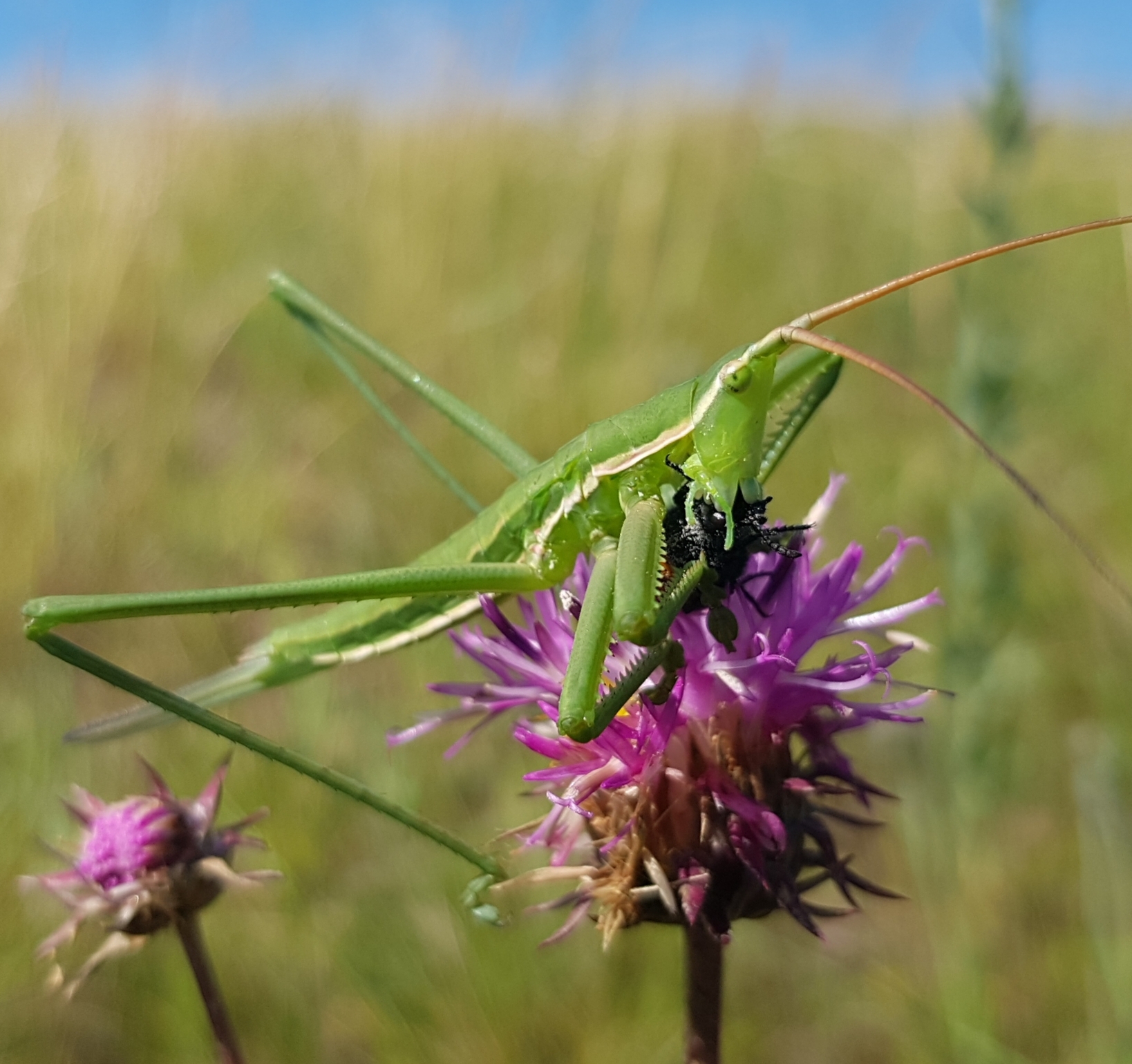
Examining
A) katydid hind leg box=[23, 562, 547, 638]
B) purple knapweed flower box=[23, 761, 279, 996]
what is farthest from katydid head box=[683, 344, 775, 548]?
purple knapweed flower box=[23, 761, 279, 996]

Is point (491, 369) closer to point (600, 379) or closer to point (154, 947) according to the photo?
point (600, 379)

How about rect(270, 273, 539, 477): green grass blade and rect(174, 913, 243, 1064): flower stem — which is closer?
rect(174, 913, 243, 1064): flower stem

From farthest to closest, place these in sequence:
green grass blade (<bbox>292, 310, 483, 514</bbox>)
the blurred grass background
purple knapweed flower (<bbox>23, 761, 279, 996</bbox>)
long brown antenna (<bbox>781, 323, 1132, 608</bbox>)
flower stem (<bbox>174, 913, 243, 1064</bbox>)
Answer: the blurred grass background, green grass blade (<bbox>292, 310, 483, 514</bbox>), purple knapweed flower (<bbox>23, 761, 279, 996</bbox>), flower stem (<bbox>174, 913, 243, 1064</bbox>), long brown antenna (<bbox>781, 323, 1132, 608</bbox>)

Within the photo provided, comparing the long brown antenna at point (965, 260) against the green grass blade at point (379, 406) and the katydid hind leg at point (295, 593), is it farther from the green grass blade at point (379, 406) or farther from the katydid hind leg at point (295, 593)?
the green grass blade at point (379, 406)

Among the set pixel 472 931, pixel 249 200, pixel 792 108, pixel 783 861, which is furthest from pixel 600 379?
pixel 792 108

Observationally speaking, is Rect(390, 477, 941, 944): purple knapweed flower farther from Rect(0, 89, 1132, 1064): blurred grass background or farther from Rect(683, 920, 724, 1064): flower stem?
Rect(0, 89, 1132, 1064): blurred grass background

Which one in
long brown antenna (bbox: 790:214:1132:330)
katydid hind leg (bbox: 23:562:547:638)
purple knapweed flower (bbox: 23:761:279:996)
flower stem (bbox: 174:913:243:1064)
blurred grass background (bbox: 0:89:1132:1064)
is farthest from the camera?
blurred grass background (bbox: 0:89:1132:1064)
